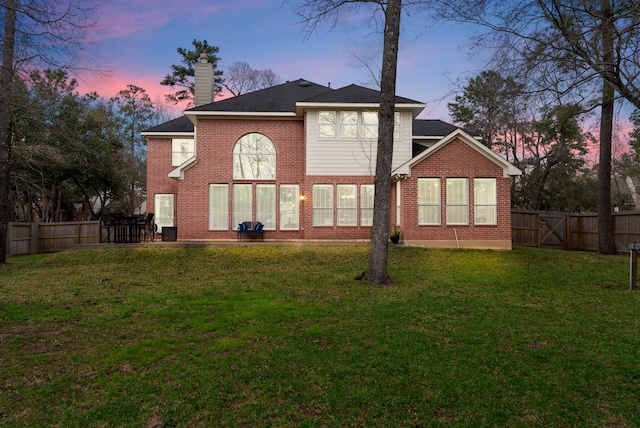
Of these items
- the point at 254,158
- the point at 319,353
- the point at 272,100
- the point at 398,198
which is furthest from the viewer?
the point at 272,100

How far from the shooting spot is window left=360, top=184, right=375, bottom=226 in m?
16.4

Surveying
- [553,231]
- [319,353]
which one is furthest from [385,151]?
[553,231]

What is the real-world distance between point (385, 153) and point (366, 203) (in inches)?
310

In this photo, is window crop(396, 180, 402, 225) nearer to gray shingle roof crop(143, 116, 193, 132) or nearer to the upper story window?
the upper story window

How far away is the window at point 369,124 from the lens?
16312 mm

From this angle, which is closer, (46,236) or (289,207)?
(289,207)

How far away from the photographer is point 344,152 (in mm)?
16281

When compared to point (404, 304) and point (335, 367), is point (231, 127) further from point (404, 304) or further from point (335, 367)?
point (335, 367)

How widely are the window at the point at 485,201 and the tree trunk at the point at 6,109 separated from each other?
14.8m

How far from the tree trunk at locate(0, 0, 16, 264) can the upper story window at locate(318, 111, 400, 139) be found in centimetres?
1006

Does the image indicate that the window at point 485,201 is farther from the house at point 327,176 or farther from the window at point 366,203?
the window at point 366,203

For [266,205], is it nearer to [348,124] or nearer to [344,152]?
[344,152]

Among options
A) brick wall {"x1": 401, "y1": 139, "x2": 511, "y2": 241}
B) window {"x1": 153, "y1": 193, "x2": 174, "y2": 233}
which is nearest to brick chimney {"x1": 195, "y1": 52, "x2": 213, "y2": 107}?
window {"x1": 153, "y1": 193, "x2": 174, "y2": 233}

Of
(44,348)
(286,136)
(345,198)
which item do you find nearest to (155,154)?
(286,136)
